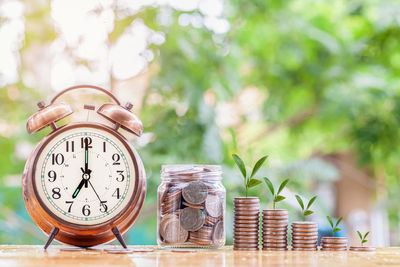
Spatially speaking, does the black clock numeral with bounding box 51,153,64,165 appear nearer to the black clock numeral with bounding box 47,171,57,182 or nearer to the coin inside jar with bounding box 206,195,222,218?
the black clock numeral with bounding box 47,171,57,182

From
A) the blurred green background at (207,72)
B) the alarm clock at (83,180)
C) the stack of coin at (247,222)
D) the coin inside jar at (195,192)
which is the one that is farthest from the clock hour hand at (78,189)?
the blurred green background at (207,72)

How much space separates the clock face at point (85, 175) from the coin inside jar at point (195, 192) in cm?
13

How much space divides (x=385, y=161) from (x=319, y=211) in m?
1.10

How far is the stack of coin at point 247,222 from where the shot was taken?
3.81ft

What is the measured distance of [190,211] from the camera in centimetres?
112

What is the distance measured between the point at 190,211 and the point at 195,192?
0.15ft

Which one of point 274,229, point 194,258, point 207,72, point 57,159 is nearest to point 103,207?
point 57,159

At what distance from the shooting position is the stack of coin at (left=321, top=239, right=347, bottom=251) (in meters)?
1.19

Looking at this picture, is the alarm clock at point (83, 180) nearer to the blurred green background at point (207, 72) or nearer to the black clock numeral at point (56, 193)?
the black clock numeral at point (56, 193)

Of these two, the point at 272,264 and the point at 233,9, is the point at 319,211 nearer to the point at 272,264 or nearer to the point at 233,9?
the point at 233,9

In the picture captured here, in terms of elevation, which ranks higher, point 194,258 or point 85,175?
point 85,175

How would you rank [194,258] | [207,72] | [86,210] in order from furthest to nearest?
[207,72], [86,210], [194,258]

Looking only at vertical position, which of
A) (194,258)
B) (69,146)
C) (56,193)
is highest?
(69,146)

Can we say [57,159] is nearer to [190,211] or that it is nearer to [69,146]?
[69,146]
